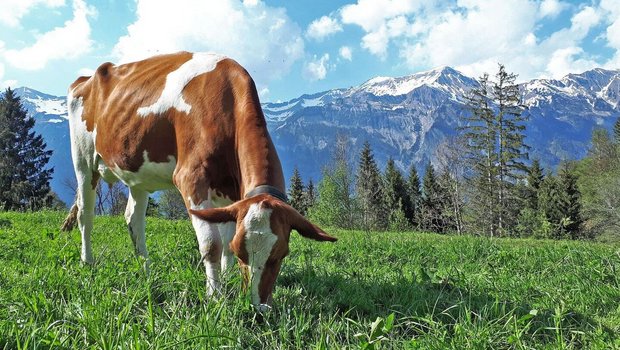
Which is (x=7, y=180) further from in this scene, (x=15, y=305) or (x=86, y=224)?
(x=15, y=305)

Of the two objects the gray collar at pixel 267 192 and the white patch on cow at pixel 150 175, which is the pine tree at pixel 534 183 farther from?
the gray collar at pixel 267 192

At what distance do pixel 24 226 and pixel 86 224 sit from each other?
12.5ft

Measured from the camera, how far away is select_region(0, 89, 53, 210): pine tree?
53.0 metres

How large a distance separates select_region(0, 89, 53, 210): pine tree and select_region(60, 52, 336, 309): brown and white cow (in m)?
49.5

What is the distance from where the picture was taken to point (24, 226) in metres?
9.61

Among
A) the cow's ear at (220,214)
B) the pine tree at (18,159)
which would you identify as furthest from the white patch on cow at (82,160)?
the pine tree at (18,159)

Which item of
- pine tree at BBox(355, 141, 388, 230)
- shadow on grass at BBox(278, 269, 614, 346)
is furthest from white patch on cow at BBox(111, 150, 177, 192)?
pine tree at BBox(355, 141, 388, 230)

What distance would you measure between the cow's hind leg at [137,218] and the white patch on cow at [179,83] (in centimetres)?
167

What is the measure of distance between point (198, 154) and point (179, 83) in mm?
1279

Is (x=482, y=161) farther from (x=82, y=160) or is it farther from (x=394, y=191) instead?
(x=82, y=160)

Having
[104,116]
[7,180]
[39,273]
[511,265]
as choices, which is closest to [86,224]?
[104,116]

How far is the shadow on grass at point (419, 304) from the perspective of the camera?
353cm

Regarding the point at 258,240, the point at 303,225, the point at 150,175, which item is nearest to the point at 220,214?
the point at 258,240

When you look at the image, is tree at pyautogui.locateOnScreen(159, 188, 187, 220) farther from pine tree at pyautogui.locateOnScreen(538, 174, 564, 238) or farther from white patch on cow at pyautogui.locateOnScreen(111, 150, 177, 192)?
white patch on cow at pyautogui.locateOnScreen(111, 150, 177, 192)
